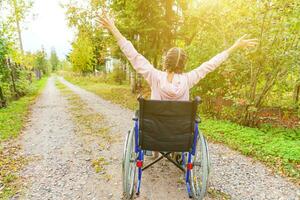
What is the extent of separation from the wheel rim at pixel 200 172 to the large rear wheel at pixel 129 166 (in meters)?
0.71

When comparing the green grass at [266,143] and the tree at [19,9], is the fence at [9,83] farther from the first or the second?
the green grass at [266,143]

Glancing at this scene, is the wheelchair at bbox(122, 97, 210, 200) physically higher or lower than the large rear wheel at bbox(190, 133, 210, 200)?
higher

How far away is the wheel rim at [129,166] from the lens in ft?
7.05

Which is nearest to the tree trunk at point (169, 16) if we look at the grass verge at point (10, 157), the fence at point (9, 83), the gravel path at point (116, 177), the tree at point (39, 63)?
the gravel path at point (116, 177)

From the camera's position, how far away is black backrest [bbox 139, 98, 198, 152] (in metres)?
2.04

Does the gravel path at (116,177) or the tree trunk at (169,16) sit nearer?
the gravel path at (116,177)

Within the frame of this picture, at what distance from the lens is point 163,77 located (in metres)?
2.21

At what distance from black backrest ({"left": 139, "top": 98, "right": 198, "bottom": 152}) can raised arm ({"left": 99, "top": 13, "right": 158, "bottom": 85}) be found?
347mm

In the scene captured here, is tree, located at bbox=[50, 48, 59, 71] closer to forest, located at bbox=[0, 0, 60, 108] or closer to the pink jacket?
forest, located at bbox=[0, 0, 60, 108]

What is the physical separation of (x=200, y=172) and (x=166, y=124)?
745mm

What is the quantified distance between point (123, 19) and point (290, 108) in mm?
6844

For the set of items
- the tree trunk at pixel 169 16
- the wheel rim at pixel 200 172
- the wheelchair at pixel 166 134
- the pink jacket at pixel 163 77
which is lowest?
the wheel rim at pixel 200 172

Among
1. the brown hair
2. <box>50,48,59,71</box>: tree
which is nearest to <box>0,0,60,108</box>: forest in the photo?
the brown hair

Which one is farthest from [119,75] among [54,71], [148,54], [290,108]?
[54,71]
